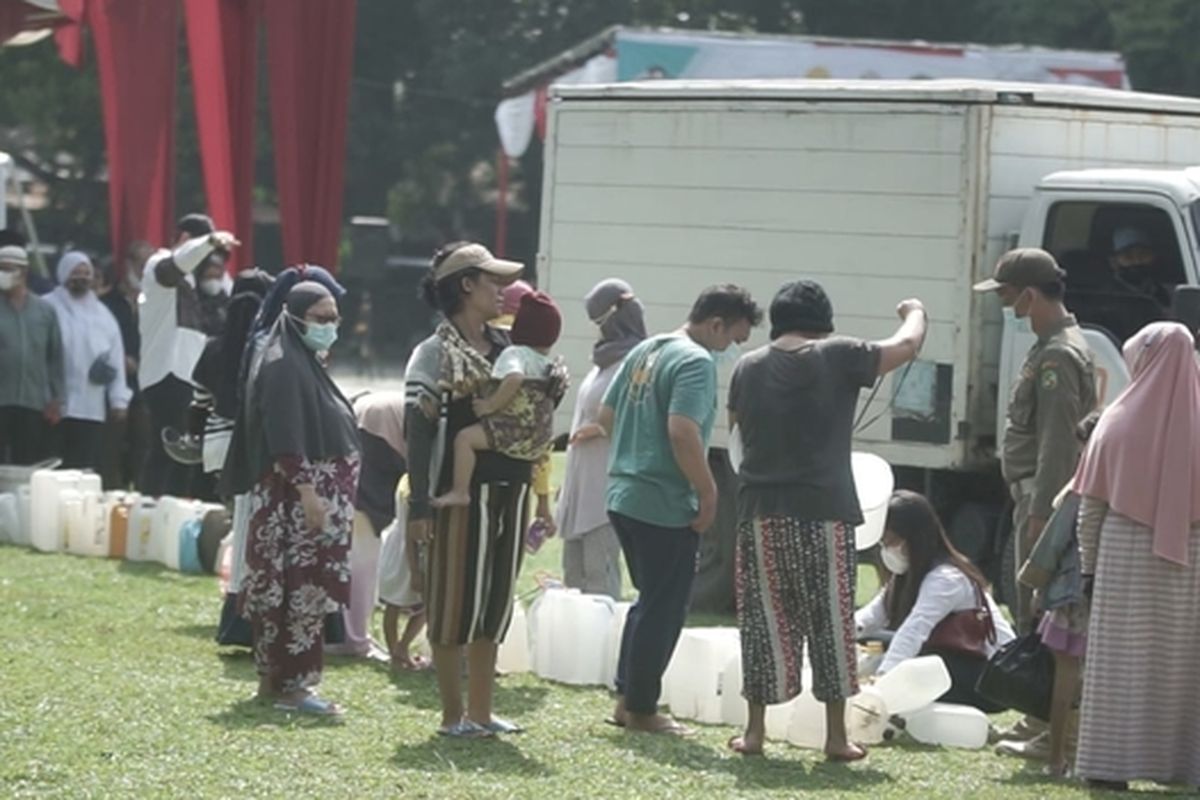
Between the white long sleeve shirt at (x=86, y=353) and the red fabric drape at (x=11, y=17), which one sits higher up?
the red fabric drape at (x=11, y=17)

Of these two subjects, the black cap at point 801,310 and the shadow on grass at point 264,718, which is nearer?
the black cap at point 801,310

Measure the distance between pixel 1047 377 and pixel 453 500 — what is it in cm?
249

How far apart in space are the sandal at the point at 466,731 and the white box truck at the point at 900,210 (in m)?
4.41

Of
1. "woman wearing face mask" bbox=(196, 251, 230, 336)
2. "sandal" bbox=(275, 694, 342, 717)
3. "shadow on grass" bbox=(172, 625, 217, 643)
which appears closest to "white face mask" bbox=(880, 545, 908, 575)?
"sandal" bbox=(275, 694, 342, 717)

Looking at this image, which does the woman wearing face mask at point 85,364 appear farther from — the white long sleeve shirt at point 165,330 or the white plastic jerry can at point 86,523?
the white plastic jerry can at point 86,523

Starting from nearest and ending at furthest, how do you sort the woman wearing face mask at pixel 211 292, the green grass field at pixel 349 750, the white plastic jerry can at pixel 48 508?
the green grass field at pixel 349 750 < the woman wearing face mask at pixel 211 292 < the white plastic jerry can at pixel 48 508

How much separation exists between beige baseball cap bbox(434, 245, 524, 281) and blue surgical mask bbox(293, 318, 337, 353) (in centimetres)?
72

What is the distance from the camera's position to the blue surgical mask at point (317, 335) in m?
9.77

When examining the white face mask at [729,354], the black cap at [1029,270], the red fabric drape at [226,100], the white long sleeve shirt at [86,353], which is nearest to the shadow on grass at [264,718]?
the white face mask at [729,354]

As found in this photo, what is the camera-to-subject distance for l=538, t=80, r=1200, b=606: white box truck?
1309 centimetres

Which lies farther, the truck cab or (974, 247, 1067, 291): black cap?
the truck cab

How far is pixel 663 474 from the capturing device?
950 cm

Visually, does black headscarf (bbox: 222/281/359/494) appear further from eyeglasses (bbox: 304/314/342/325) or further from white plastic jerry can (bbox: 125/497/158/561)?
white plastic jerry can (bbox: 125/497/158/561)

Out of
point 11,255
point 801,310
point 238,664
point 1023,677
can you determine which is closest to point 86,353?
point 11,255
